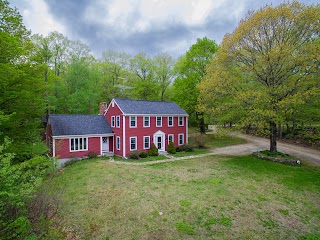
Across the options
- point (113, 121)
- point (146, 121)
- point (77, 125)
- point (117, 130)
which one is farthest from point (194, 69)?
point (77, 125)

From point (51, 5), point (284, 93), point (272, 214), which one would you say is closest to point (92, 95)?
point (51, 5)

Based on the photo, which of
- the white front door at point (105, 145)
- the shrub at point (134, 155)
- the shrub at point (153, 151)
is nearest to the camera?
the shrub at point (134, 155)

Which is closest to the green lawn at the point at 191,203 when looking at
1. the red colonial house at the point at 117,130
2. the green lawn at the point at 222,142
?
the red colonial house at the point at 117,130

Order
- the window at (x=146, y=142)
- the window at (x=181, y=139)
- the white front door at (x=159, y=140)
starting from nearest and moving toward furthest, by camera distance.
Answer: the window at (x=146, y=142)
the white front door at (x=159, y=140)
the window at (x=181, y=139)

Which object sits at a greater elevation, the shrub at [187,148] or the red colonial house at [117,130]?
the red colonial house at [117,130]

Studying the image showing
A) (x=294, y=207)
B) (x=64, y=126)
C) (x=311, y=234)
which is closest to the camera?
(x=311, y=234)

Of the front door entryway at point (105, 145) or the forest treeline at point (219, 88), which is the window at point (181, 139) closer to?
the forest treeline at point (219, 88)

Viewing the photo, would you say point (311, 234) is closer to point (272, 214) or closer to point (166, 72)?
point (272, 214)
